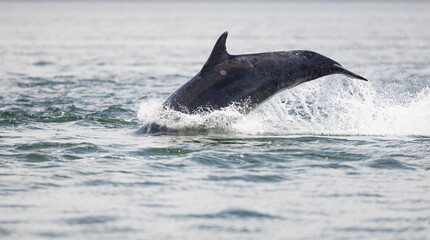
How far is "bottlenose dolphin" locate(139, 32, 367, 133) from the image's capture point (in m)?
14.9

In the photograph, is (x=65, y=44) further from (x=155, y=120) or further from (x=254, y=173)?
(x=254, y=173)

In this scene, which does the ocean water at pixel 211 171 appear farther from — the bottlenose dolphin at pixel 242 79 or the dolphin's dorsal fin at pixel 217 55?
the dolphin's dorsal fin at pixel 217 55

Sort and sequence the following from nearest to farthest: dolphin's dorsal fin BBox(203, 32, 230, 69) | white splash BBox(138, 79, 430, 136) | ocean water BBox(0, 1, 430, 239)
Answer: ocean water BBox(0, 1, 430, 239)
dolphin's dorsal fin BBox(203, 32, 230, 69)
white splash BBox(138, 79, 430, 136)

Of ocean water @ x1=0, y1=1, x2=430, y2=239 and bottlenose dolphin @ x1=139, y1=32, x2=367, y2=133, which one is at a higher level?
bottlenose dolphin @ x1=139, y1=32, x2=367, y2=133

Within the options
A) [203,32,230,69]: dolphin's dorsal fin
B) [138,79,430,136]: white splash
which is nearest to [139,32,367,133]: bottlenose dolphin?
[203,32,230,69]: dolphin's dorsal fin

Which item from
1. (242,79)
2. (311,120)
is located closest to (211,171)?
(242,79)

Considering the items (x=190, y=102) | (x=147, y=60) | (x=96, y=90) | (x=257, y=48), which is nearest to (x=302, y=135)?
(x=190, y=102)

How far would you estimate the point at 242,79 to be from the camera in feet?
49.3

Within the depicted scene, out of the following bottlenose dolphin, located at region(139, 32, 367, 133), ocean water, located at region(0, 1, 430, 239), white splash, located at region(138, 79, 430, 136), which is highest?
bottlenose dolphin, located at region(139, 32, 367, 133)

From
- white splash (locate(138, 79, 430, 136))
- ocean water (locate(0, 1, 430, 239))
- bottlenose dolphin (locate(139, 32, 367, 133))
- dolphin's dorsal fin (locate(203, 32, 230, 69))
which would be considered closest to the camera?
ocean water (locate(0, 1, 430, 239))

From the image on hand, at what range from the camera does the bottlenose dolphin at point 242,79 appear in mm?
14883

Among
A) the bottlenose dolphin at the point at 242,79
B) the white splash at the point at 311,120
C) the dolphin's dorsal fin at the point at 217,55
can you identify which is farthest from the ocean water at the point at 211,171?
the dolphin's dorsal fin at the point at 217,55

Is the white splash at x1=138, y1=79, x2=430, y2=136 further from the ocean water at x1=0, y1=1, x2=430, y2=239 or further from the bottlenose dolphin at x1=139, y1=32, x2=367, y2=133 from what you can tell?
the bottlenose dolphin at x1=139, y1=32, x2=367, y2=133

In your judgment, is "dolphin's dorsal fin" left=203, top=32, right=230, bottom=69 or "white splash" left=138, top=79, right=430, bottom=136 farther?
"white splash" left=138, top=79, right=430, bottom=136
